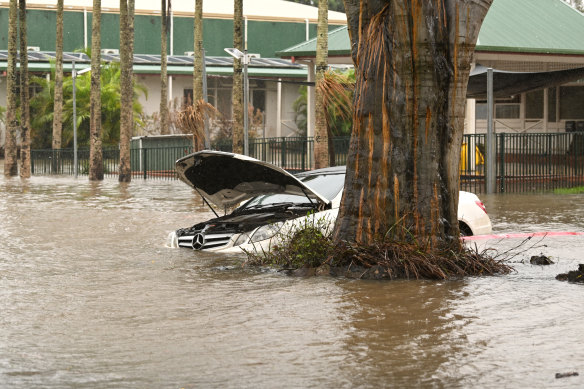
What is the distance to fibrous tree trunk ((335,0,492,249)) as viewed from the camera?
11016 mm

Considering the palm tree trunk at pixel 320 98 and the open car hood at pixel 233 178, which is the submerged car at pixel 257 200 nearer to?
the open car hood at pixel 233 178

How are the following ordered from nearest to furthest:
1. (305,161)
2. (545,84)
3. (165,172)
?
(545,84) < (305,161) < (165,172)

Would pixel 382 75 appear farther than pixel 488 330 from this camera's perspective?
Yes

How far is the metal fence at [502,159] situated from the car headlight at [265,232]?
12115mm

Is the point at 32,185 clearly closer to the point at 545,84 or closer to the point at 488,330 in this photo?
the point at 545,84

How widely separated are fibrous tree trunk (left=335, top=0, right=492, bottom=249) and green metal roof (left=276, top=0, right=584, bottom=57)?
17.6 m

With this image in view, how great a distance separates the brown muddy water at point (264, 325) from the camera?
22.0ft

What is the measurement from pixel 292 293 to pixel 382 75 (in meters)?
2.78

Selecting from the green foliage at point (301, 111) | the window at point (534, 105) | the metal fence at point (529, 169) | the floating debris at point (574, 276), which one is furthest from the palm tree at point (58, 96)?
the floating debris at point (574, 276)

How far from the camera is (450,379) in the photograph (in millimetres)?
6512

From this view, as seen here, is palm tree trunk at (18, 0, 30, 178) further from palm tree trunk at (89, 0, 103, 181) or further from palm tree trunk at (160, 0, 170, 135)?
palm tree trunk at (160, 0, 170, 135)

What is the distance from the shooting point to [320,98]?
995 inches

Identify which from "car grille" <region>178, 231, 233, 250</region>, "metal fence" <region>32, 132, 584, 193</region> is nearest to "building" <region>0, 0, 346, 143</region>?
"metal fence" <region>32, 132, 584, 193</region>

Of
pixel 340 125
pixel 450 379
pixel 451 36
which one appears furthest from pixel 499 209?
pixel 340 125
